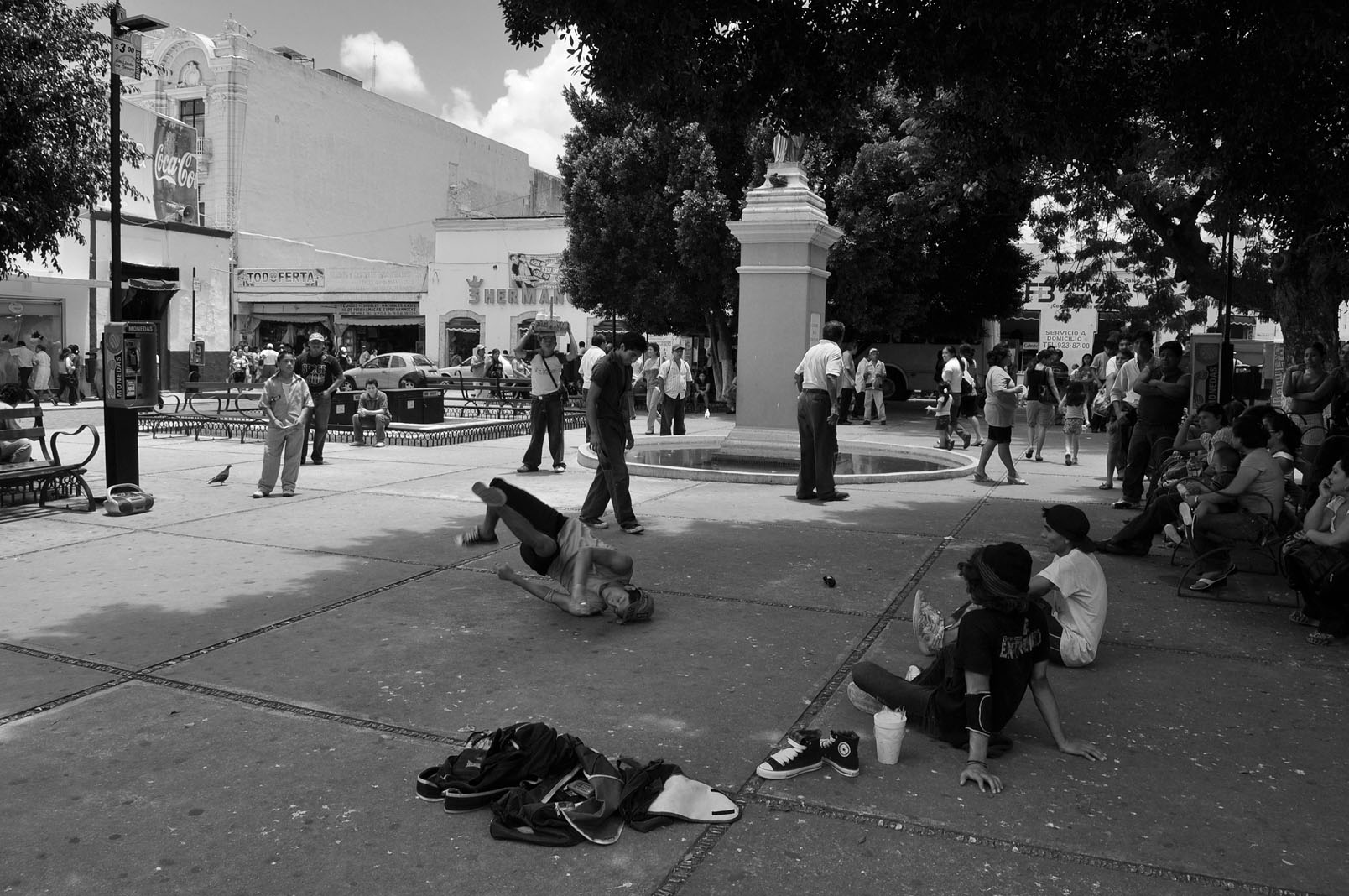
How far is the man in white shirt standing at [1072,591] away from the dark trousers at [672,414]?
1198cm

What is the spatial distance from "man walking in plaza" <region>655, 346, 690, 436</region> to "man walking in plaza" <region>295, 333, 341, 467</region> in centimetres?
530

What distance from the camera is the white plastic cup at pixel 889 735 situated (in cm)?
396

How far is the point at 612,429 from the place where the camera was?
8.33m

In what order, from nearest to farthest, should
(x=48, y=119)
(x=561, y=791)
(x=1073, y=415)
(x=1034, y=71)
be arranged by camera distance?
(x=561, y=791) → (x=1034, y=71) → (x=48, y=119) → (x=1073, y=415)

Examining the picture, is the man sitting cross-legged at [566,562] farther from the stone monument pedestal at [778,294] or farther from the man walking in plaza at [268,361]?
the stone monument pedestal at [778,294]

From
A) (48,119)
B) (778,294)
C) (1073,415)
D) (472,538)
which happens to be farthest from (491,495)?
(1073,415)

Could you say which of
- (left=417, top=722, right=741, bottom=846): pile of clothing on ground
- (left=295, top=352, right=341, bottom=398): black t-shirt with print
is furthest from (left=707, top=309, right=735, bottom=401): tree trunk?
(left=417, top=722, right=741, bottom=846): pile of clothing on ground

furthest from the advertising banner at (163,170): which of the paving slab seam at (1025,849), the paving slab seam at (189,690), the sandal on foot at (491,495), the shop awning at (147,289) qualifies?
the paving slab seam at (1025,849)

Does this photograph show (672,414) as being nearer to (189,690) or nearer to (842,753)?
(189,690)

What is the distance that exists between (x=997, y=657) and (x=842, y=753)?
68cm

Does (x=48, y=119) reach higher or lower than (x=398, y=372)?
higher

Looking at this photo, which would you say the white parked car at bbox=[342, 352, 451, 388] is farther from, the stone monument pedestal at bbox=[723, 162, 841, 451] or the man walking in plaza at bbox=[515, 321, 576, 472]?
the man walking in plaza at bbox=[515, 321, 576, 472]

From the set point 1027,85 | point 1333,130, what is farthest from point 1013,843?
point 1333,130

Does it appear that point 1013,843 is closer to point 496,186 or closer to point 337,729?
point 337,729
